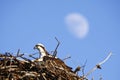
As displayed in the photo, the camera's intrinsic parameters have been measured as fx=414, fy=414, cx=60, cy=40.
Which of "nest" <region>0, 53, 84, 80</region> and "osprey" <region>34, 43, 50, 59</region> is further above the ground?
"osprey" <region>34, 43, 50, 59</region>

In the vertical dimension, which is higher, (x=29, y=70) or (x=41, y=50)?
(x=41, y=50)

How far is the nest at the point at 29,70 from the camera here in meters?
6.57

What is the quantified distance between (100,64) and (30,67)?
1259mm

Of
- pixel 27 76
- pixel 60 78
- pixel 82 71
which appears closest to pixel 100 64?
pixel 82 71

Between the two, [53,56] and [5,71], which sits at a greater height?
[53,56]

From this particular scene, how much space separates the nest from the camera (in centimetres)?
657

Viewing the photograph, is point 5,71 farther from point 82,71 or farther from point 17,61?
point 82,71

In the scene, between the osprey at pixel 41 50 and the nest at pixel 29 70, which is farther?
the osprey at pixel 41 50

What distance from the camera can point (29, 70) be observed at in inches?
269

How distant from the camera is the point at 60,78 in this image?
22.2ft

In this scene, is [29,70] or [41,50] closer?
[29,70]

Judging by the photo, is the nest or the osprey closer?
the nest

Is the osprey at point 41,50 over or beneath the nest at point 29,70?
over

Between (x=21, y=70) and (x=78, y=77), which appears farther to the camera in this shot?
(x=78, y=77)
